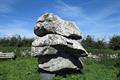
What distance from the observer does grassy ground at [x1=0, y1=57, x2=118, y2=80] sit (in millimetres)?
13802

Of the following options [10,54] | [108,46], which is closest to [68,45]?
[10,54]

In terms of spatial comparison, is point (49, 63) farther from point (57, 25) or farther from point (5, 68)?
point (5, 68)

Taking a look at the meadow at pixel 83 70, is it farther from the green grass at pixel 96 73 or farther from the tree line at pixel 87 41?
the tree line at pixel 87 41

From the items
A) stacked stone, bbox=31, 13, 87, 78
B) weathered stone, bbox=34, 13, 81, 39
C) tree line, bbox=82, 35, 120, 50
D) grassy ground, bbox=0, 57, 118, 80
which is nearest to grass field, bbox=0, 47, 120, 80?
grassy ground, bbox=0, 57, 118, 80

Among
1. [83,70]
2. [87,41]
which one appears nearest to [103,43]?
[87,41]

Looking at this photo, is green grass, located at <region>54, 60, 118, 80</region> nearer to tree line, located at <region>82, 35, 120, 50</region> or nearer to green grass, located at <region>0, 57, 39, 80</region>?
green grass, located at <region>0, 57, 39, 80</region>

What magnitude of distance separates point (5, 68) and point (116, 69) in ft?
18.4

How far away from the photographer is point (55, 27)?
14.0 metres

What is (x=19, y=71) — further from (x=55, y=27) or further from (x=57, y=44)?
(x=55, y=27)

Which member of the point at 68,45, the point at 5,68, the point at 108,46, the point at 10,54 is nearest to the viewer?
the point at 68,45

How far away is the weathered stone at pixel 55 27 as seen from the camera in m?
14.1

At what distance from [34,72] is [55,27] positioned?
2.30 m

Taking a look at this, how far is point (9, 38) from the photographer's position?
27938 mm

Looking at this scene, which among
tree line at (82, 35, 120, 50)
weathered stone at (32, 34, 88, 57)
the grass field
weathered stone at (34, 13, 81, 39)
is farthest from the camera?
tree line at (82, 35, 120, 50)
